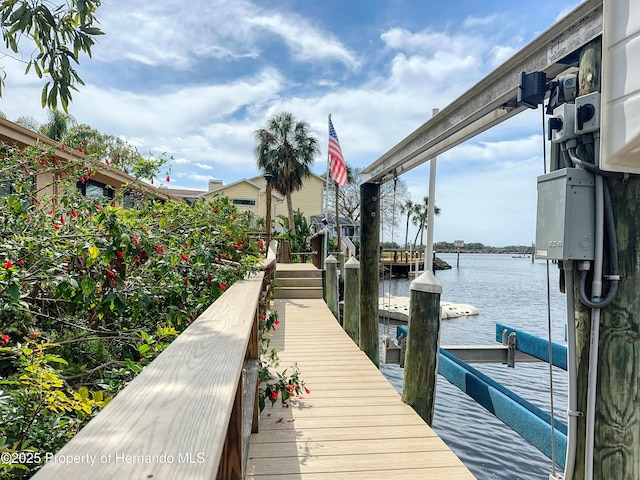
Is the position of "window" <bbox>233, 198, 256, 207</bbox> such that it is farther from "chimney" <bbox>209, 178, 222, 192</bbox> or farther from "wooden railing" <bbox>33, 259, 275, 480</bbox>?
"wooden railing" <bbox>33, 259, 275, 480</bbox>

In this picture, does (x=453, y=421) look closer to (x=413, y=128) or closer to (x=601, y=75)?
(x=413, y=128)

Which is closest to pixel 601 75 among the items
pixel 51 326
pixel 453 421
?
pixel 51 326

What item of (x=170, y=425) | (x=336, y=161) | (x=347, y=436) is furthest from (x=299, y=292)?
(x=170, y=425)

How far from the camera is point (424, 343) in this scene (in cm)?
329

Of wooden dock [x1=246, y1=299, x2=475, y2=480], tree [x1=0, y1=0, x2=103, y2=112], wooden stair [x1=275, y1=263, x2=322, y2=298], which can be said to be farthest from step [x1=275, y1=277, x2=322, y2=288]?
tree [x1=0, y1=0, x2=103, y2=112]

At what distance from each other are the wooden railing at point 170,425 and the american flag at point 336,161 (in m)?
7.56

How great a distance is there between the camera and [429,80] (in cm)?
736

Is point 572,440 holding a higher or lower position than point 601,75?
lower

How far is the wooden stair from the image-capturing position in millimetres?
9305

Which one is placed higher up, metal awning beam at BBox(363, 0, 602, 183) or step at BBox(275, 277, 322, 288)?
metal awning beam at BBox(363, 0, 602, 183)

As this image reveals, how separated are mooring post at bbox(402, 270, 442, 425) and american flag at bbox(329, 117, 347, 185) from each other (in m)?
5.54

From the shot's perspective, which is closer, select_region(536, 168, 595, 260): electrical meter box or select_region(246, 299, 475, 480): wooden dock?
select_region(536, 168, 595, 260): electrical meter box

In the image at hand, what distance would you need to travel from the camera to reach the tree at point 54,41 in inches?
82.0

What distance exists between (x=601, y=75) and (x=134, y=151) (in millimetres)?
3731
